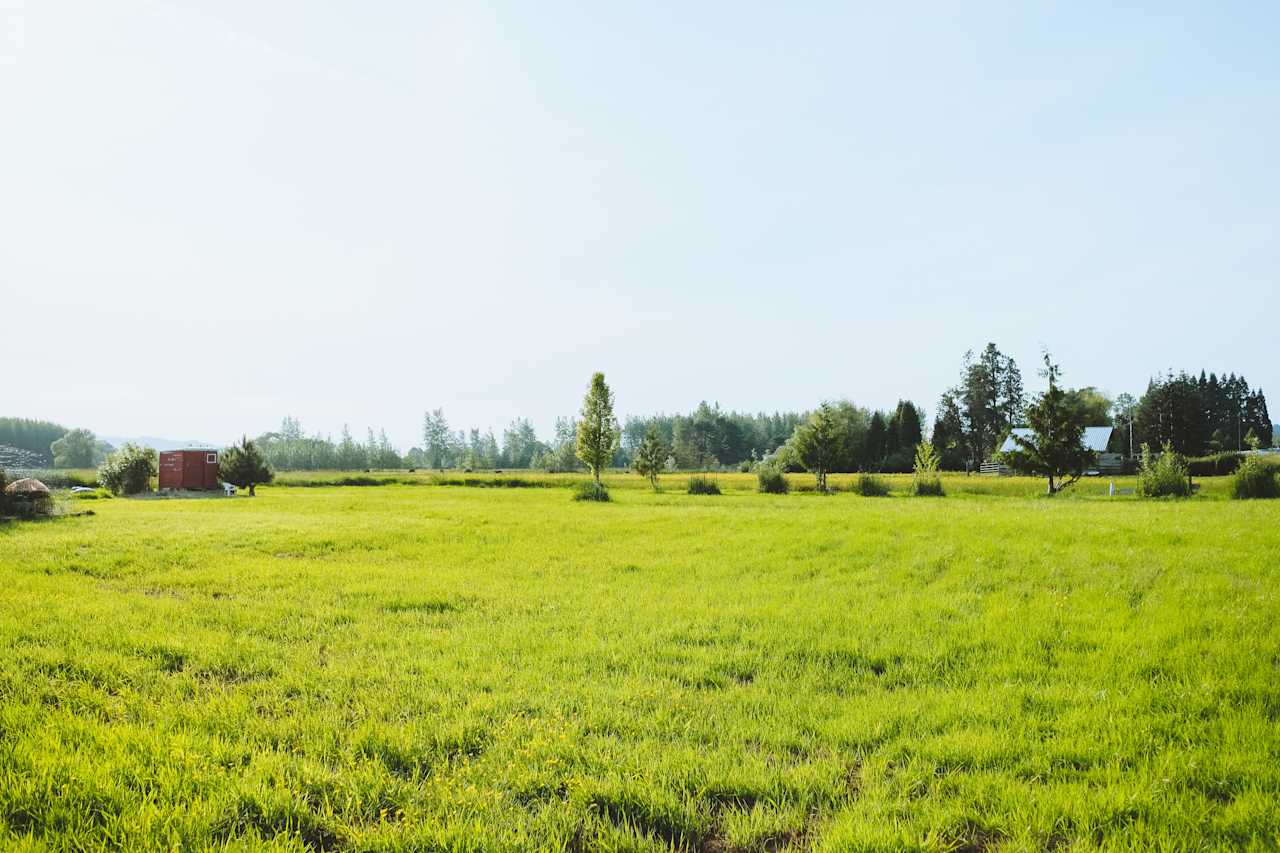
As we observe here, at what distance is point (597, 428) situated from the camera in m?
52.7

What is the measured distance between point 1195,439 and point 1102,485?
5553 cm

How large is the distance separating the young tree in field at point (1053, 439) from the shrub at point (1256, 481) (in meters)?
8.59

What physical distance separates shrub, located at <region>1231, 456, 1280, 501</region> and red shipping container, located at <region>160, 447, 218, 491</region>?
70811 millimetres

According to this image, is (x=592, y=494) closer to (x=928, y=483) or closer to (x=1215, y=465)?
(x=928, y=483)

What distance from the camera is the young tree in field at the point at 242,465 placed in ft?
174

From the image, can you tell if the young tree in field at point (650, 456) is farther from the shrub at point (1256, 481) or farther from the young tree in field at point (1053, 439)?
the shrub at point (1256, 481)

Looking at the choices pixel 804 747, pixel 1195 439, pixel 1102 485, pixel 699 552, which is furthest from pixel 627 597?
pixel 1195 439

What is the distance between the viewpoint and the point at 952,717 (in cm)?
595

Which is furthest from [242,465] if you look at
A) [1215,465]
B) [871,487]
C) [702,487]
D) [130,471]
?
[1215,465]

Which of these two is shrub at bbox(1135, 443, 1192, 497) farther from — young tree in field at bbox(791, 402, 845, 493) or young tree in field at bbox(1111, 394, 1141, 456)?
young tree in field at bbox(1111, 394, 1141, 456)

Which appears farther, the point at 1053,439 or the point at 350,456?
the point at 350,456

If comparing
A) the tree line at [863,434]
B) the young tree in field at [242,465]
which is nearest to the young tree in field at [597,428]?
the tree line at [863,434]

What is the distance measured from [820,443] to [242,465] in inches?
1889

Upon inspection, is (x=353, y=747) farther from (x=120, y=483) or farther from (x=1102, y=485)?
(x=120, y=483)
